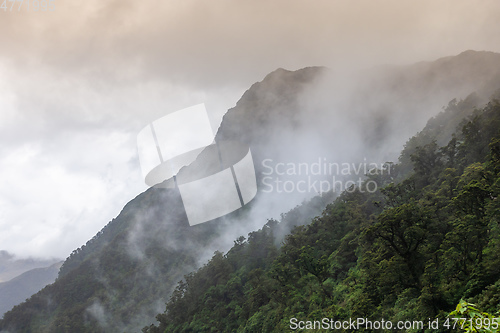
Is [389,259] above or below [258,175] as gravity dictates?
below

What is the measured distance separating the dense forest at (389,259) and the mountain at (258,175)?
17.4 metres

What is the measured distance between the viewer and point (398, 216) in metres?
15.9

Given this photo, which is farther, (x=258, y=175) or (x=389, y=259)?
(x=258, y=175)

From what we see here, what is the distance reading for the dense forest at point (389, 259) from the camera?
14.0 metres

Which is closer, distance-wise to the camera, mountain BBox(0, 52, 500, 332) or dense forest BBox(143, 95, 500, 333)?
dense forest BBox(143, 95, 500, 333)

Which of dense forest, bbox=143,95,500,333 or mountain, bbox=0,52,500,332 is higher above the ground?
mountain, bbox=0,52,500,332

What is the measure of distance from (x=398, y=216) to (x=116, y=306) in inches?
2850

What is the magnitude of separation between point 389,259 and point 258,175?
306ft

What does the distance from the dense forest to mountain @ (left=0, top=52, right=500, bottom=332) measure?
57.2 feet

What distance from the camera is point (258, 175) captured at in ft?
365

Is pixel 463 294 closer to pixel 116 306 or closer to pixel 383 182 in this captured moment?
pixel 383 182

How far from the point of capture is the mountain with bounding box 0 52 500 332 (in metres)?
71.8

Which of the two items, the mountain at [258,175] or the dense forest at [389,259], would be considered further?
the mountain at [258,175]

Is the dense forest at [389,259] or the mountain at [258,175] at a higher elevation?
the mountain at [258,175]
